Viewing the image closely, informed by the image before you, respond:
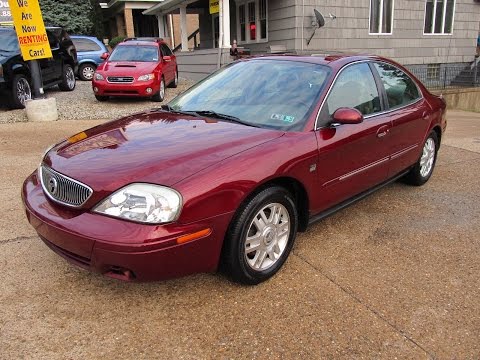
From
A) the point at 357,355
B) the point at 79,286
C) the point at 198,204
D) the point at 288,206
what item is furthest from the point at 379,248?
the point at 79,286

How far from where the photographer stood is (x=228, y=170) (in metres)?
2.73

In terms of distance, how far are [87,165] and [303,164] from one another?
149 cm

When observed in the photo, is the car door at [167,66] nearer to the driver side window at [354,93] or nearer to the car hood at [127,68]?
the car hood at [127,68]

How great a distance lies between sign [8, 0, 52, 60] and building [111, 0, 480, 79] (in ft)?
18.3

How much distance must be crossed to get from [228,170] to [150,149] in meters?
0.57

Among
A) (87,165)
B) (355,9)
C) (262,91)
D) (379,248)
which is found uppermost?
(355,9)

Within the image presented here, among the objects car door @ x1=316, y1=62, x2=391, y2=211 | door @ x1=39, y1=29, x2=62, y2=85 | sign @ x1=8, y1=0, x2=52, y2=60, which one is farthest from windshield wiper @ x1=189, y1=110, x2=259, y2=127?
door @ x1=39, y1=29, x2=62, y2=85

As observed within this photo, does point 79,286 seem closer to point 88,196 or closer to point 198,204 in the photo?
point 88,196

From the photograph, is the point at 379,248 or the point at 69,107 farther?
the point at 69,107

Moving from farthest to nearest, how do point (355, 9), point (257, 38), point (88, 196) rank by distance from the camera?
point (257, 38)
point (355, 9)
point (88, 196)

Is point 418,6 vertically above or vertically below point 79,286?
above

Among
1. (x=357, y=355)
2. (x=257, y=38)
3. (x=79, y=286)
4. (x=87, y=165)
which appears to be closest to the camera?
(x=357, y=355)

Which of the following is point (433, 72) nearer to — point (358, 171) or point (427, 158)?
point (427, 158)

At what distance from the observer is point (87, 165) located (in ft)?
9.16
